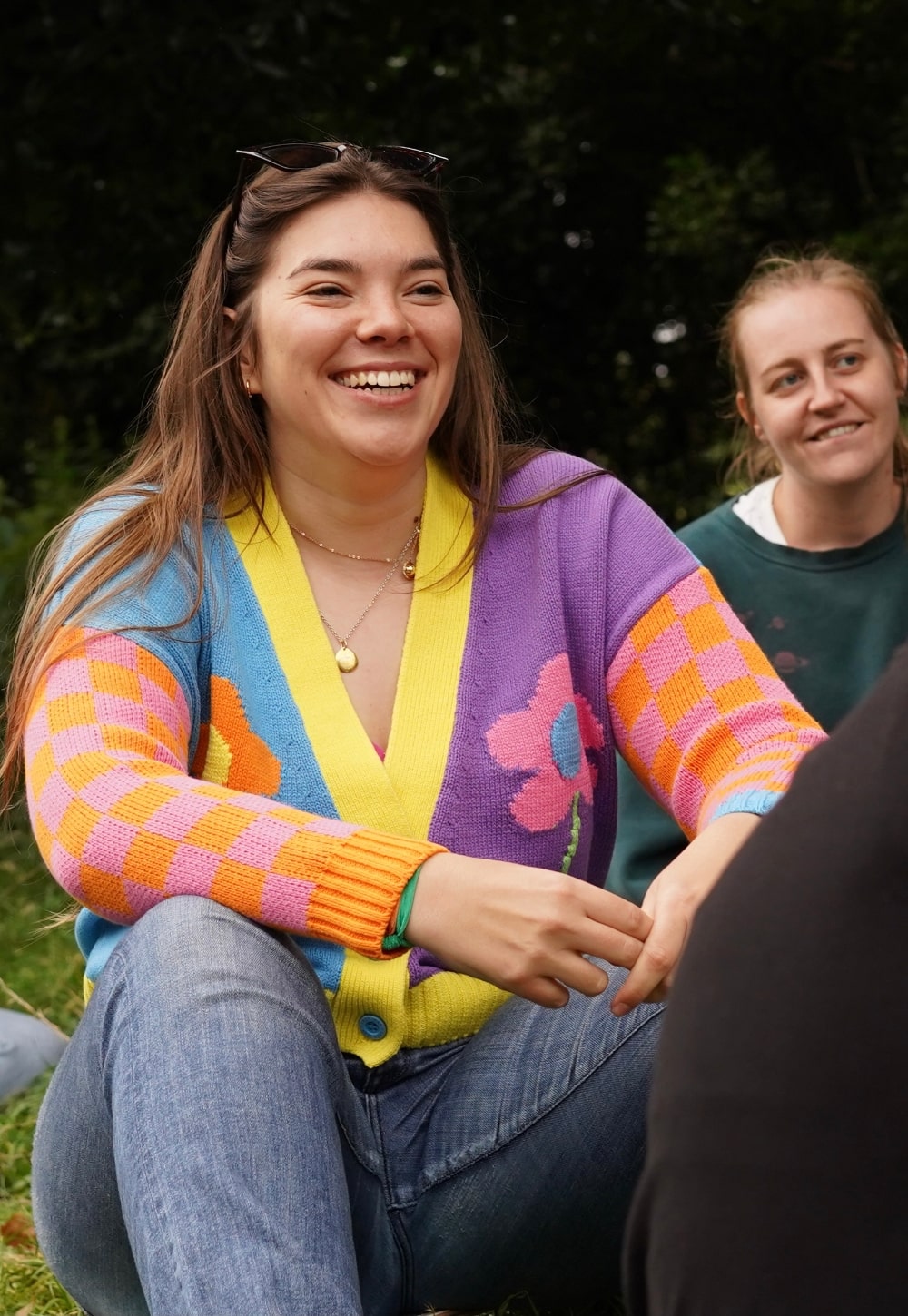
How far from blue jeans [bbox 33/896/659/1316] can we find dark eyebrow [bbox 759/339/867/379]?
1633 mm

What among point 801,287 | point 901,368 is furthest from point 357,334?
point 901,368

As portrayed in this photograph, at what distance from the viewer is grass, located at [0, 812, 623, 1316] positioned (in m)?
2.31

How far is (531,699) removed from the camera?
2150mm

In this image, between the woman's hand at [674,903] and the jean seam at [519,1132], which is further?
the jean seam at [519,1132]

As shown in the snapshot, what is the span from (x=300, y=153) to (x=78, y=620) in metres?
0.71

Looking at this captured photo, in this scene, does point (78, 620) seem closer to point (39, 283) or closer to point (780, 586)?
point (780, 586)

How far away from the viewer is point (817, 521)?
124 inches

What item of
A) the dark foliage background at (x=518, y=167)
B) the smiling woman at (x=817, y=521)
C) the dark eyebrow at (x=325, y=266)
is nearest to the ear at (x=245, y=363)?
the dark eyebrow at (x=325, y=266)

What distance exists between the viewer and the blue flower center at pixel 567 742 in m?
2.14

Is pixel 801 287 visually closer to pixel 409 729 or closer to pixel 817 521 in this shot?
pixel 817 521

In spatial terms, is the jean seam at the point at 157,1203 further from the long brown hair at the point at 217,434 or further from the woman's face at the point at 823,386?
the woman's face at the point at 823,386

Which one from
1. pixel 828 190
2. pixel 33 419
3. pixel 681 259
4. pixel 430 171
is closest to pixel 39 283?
pixel 33 419

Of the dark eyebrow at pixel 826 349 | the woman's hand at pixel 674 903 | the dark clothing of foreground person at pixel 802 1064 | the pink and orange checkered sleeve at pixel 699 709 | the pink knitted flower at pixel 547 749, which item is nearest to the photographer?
the dark clothing of foreground person at pixel 802 1064

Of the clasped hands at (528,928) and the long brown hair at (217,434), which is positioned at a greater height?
the long brown hair at (217,434)
